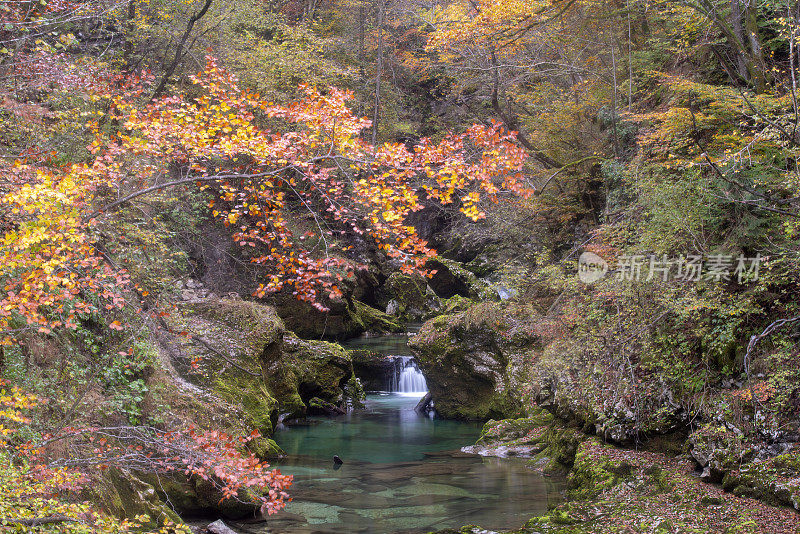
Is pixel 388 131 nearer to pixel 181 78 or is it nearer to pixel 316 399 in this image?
pixel 181 78

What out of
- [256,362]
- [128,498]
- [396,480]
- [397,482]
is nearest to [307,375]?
[256,362]

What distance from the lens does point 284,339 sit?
14.5m

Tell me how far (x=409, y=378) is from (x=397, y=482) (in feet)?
25.6

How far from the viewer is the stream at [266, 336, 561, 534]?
781cm

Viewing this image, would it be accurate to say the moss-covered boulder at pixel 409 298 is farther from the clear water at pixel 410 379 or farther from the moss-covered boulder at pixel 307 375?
the moss-covered boulder at pixel 307 375

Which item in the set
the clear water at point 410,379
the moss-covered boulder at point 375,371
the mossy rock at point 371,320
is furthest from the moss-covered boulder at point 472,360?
the mossy rock at point 371,320

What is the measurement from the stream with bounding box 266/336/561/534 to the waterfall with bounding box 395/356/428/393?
98.3 inches

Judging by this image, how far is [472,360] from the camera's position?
554 inches

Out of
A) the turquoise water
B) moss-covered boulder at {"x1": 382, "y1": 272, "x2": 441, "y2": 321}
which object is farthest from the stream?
moss-covered boulder at {"x1": 382, "y1": 272, "x2": 441, "y2": 321}

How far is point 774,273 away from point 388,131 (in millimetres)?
17890

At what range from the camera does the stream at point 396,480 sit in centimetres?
781

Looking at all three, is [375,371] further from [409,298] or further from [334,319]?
[409,298]

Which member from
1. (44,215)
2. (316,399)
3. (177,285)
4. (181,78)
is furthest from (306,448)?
(181,78)

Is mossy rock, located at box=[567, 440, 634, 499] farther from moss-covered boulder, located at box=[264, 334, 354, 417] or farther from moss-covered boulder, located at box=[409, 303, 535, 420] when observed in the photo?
moss-covered boulder, located at box=[264, 334, 354, 417]
